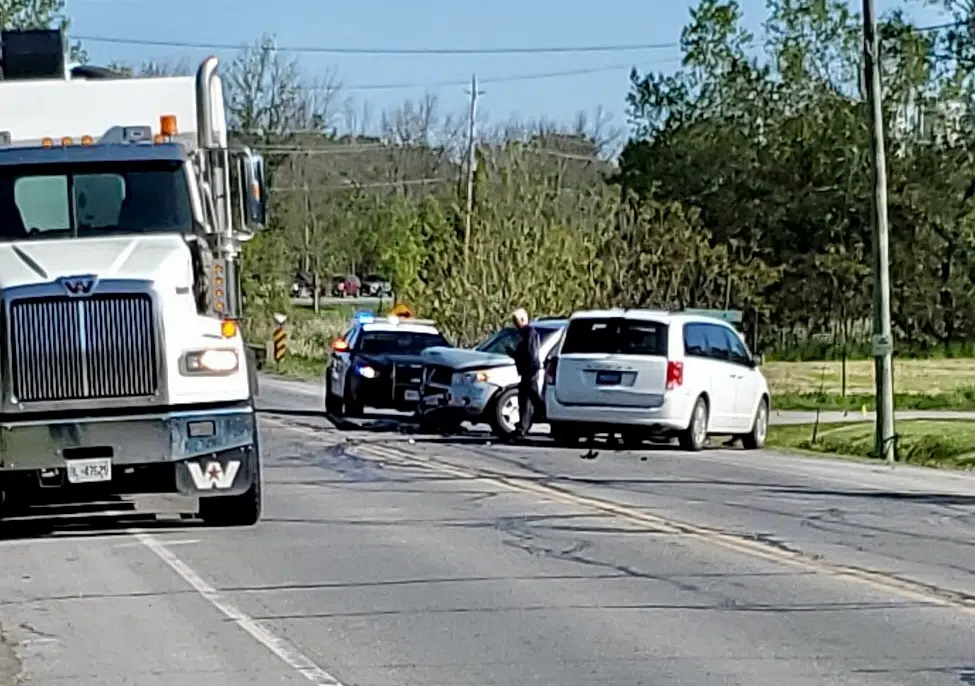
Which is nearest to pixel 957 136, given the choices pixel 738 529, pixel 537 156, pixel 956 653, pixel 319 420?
pixel 537 156

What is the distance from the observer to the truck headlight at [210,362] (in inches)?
565

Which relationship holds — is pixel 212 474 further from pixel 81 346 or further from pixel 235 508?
pixel 81 346

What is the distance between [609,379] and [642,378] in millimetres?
431

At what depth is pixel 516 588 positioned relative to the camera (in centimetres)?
1212

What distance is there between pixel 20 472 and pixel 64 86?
135 inches

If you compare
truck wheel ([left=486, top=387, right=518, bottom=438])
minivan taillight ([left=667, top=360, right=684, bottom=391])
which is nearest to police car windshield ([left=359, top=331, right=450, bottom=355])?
truck wheel ([left=486, top=387, right=518, bottom=438])

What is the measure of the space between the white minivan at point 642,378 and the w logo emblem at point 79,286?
11.1m

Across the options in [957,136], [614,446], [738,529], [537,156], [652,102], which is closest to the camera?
[738,529]

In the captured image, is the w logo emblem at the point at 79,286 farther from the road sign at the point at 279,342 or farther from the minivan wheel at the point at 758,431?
the road sign at the point at 279,342

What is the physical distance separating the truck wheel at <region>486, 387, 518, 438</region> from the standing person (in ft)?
0.90

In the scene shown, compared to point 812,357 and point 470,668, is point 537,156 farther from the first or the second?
point 470,668

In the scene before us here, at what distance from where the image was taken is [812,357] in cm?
5931

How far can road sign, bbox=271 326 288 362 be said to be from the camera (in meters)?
55.2

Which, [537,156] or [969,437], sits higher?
[537,156]
